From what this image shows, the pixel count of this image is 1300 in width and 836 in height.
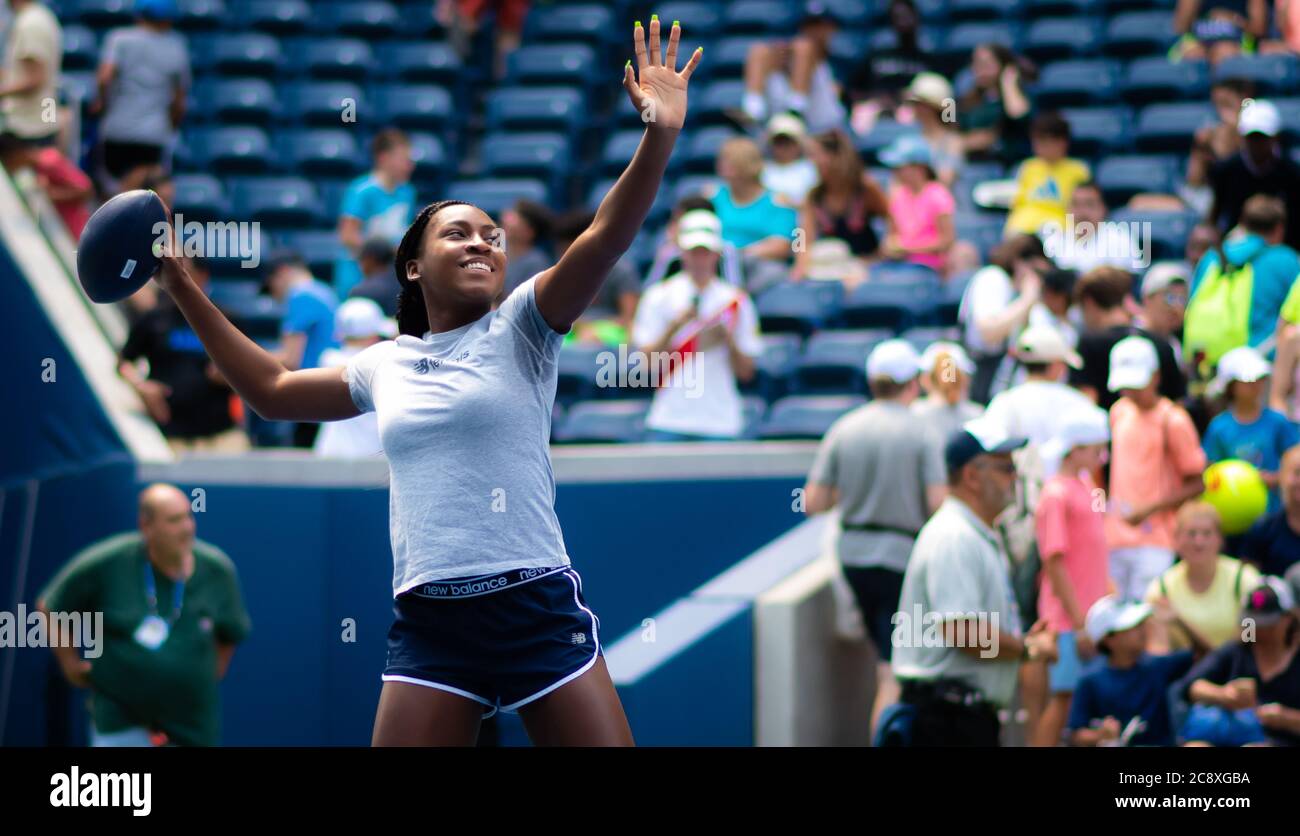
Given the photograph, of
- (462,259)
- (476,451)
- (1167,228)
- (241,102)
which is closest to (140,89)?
(241,102)

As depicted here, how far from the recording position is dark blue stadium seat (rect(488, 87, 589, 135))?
498 inches

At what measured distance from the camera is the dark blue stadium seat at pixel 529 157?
1222 cm

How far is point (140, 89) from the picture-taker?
11.3 m

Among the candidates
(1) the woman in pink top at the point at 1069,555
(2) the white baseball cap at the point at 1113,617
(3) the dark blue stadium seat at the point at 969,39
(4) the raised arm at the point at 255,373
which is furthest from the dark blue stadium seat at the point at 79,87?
(4) the raised arm at the point at 255,373

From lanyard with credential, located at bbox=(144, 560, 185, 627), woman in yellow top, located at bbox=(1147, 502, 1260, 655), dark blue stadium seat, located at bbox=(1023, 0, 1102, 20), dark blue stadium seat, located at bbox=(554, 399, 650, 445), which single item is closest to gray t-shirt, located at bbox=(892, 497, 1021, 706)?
woman in yellow top, located at bbox=(1147, 502, 1260, 655)

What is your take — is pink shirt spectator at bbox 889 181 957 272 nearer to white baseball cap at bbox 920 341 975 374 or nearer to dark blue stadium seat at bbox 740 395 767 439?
dark blue stadium seat at bbox 740 395 767 439

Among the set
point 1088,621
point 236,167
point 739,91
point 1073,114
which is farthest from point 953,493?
point 236,167

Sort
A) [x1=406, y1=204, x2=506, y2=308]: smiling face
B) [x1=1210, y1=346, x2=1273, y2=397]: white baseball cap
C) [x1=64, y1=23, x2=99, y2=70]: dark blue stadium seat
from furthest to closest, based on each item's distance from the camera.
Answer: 1. [x1=64, y1=23, x2=99, y2=70]: dark blue stadium seat
2. [x1=1210, y1=346, x2=1273, y2=397]: white baseball cap
3. [x1=406, y1=204, x2=506, y2=308]: smiling face

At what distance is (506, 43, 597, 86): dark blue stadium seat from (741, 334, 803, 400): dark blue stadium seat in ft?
13.0

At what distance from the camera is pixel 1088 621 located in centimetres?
699

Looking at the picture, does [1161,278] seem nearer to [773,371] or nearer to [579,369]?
[773,371]

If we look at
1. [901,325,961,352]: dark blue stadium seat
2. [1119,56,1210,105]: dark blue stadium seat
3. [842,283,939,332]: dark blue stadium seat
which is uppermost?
[1119,56,1210,105]: dark blue stadium seat

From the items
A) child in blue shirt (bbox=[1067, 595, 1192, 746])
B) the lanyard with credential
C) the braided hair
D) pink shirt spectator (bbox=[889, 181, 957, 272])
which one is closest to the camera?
the braided hair
